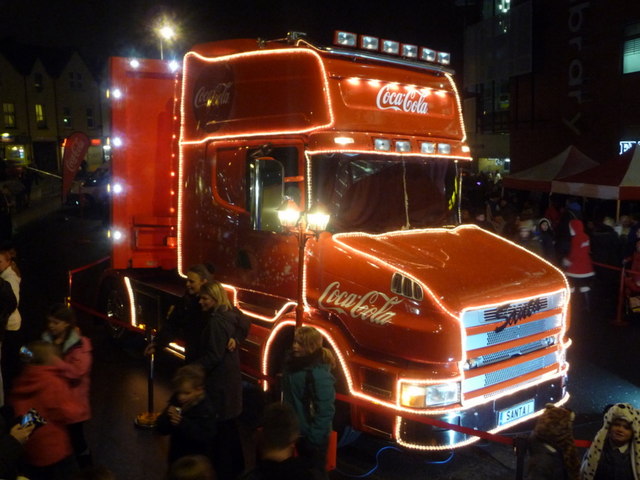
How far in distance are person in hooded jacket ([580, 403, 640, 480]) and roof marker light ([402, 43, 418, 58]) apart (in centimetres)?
391

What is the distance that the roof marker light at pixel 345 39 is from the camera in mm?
6012

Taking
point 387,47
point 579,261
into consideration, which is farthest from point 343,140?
point 579,261

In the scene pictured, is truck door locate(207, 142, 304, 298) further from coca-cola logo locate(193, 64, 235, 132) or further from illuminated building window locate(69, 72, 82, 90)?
illuminated building window locate(69, 72, 82, 90)

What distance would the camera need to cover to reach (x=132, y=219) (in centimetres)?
838

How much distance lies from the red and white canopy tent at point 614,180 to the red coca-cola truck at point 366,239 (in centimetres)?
868

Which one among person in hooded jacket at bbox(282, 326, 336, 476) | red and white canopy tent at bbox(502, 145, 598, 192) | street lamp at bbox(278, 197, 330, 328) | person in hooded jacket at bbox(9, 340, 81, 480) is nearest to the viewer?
person in hooded jacket at bbox(9, 340, 81, 480)

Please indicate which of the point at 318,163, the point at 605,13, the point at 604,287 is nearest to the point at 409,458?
the point at 318,163

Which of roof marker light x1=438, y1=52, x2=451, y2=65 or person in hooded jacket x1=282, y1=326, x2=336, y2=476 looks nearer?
person in hooded jacket x1=282, y1=326, x2=336, y2=476

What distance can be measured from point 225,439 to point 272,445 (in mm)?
1568

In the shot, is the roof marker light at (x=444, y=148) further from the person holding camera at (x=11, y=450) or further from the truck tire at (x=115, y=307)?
the truck tire at (x=115, y=307)

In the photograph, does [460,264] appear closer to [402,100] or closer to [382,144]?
[382,144]

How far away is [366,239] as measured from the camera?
19.0 ft

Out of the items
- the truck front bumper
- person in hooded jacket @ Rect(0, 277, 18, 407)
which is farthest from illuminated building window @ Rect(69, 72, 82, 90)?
the truck front bumper

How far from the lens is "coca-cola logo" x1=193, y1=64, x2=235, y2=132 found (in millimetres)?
6695
